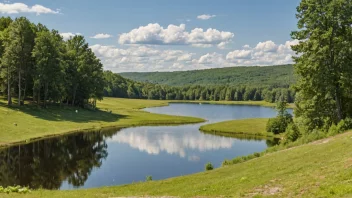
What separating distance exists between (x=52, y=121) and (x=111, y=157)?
29.1 m

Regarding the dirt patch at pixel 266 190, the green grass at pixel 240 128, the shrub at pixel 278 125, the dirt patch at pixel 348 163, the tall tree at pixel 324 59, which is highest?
the tall tree at pixel 324 59

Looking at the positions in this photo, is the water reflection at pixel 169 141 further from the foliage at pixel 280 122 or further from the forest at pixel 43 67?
the forest at pixel 43 67

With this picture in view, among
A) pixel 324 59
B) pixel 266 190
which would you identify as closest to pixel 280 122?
pixel 324 59

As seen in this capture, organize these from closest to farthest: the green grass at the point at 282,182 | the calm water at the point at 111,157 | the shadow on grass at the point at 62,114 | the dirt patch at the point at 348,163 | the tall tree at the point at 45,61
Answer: the green grass at the point at 282,182
the dirt patch at the point at 348,163
the calm water at the point at 111,157
the shadow on grass at the point at 62,114
the tall tree at the point at 45,61

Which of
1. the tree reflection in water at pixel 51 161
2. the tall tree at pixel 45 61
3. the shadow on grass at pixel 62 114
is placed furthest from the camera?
the tall tree at pixel 45 61

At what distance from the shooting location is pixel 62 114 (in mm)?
81062

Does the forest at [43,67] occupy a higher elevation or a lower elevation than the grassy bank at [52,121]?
higher

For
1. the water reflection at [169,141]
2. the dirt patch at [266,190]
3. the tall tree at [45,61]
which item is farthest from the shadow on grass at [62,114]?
the dirt patch at [266,190]

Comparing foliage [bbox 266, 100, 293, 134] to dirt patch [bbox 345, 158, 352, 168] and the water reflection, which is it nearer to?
the water reflection

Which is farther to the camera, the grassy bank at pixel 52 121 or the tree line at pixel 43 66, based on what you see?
the tree line at pixel 43 66

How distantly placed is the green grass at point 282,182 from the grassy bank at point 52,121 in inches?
1365

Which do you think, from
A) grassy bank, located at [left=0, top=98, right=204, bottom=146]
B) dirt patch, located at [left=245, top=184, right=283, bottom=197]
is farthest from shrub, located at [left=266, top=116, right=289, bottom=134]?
dirt patch, located at [left=245, top=184, right=283, bottom=197]

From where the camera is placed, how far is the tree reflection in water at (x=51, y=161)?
3525 cm

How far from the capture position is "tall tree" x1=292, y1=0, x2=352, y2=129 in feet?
125
